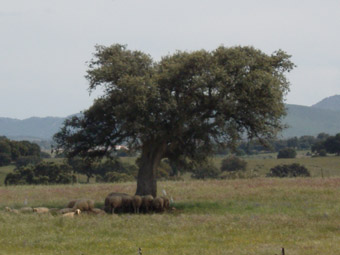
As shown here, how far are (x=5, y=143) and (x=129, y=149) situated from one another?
77607mm

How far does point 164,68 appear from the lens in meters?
34.3

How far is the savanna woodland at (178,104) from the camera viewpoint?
31906 mm

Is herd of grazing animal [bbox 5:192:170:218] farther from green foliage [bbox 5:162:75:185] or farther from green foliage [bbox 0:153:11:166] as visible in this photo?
green foliage [bbox 0:153:11:166]

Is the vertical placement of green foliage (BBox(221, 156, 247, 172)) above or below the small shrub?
below

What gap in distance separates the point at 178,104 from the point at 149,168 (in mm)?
5178

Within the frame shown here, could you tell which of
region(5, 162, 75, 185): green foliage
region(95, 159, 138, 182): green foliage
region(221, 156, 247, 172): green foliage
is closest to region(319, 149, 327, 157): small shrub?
region(221, 156, 247, 172): green foliage

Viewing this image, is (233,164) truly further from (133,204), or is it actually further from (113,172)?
(133,204)

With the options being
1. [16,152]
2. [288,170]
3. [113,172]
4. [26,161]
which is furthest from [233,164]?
[16,152]

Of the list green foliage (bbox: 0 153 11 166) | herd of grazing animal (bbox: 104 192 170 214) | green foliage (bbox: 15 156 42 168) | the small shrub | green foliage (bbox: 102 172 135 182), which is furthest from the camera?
the small shrub

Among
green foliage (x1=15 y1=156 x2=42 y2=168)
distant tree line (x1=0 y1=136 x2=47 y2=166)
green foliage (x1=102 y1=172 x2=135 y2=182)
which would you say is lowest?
green foliage (x1=102 y1=172 x2=135 y2=182)

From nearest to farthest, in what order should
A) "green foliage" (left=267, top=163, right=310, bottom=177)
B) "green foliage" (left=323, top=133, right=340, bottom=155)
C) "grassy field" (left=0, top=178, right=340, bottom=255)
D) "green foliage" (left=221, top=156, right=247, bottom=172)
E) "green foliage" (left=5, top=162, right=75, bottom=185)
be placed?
"grassy field" (left=0, top=178, right=340, bottom=255)
"green foliage" (left=5, top=162, right=75, bottom=185)
"green foliage" (left=267, top=163, right=310, bottom=177)
"green foliage" (left=221, top=156, right=247, bottom=172)
"green foliage" (left=323, top=133, right=340, bottom=155)

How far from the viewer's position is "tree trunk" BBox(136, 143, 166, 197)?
35.2 meters

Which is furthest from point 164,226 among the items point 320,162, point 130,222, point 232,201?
point 320,162

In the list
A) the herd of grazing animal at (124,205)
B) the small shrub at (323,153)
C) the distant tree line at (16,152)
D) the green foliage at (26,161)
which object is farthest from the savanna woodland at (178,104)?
the small shrub at (323,153)
